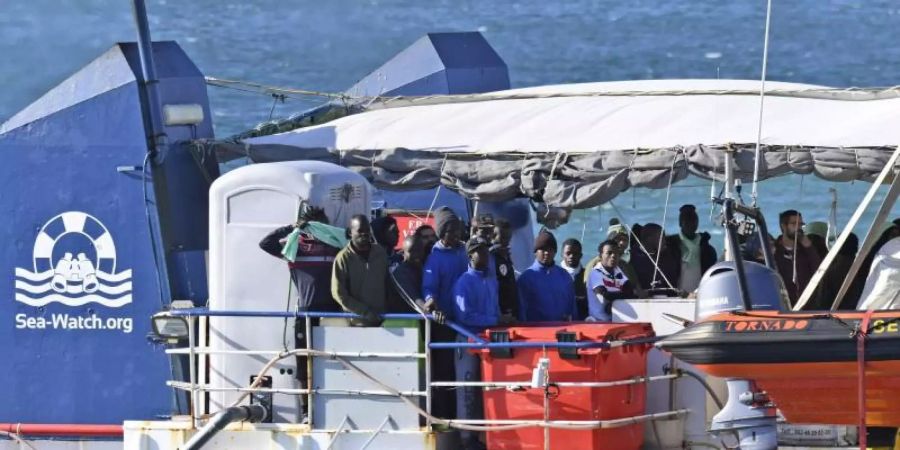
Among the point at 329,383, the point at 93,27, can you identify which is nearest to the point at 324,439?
the point at 329,383

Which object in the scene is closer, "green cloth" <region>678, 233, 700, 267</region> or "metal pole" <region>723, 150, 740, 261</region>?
"metal pole" <region>723, 150, 740, 261</region>

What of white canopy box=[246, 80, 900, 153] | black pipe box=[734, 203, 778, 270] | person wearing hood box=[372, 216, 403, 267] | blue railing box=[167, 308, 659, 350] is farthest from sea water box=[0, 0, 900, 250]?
black pipe box=[734, 203, 778, 270]

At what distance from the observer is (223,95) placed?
47500mm

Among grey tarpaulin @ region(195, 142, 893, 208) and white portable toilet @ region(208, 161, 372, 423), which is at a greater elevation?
grey tarpaulin @ region(195, 142, 893, 208)

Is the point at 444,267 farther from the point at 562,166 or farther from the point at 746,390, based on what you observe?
the point at 746,390

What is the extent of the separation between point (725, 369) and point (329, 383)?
9.60 feet

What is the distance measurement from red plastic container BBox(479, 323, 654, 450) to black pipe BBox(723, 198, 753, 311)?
3.29 ft

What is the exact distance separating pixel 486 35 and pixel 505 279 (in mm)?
42517

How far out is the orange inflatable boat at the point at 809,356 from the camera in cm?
1134

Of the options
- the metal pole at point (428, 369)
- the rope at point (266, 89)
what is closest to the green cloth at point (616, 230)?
the metal pole at point (428, 369)

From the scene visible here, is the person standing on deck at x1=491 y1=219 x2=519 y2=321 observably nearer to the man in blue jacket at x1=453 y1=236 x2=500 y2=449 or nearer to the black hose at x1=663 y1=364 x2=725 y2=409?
the man in blue jacket at x1=453 y1=236 x2=500 y2=449

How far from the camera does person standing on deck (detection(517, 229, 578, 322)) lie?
13.2 meters

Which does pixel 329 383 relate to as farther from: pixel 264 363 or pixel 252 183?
pixel 252 183

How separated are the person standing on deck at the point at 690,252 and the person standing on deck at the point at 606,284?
1.24 meters
